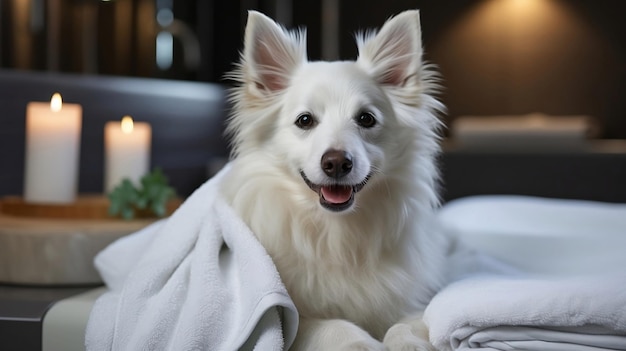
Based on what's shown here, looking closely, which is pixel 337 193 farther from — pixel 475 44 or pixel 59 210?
pixel 475 44

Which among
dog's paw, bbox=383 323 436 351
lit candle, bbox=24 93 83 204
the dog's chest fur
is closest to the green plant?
lit candle, bbox=24 93 83 204

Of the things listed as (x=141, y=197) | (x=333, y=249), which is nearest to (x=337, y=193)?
(x=333, y=249)

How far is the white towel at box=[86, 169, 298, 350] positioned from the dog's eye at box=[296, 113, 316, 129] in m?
0.23

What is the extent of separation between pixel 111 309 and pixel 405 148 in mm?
702

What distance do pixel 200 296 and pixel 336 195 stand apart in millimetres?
329

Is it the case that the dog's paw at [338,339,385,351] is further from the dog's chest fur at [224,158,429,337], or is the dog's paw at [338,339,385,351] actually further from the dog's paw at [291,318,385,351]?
the dog's chest fur at [224,158,429,337]

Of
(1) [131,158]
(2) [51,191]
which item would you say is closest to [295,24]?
(1) [131,158]

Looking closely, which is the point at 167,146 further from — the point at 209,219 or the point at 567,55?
the point at 567,55

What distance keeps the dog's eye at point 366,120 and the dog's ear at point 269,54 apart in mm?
200

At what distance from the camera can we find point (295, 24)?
4.42 m

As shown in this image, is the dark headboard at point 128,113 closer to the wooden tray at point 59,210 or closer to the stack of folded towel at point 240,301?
the wooden tray at point 59,210

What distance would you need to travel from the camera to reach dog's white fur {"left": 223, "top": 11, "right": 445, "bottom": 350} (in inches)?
51.8

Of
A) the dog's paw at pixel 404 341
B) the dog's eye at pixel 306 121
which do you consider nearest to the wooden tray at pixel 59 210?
the dog's eye at pixel 306 121

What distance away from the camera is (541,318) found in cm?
104
